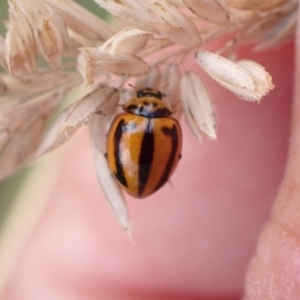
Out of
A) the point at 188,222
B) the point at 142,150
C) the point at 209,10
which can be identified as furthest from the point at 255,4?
the point at 188,222

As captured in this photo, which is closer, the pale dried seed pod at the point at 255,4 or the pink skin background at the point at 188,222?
the pale dried seed pod at the point at 255,4

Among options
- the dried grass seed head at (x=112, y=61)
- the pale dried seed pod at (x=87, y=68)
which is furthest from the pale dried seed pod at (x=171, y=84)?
the pale dried seed pod at (x=87, y=68)

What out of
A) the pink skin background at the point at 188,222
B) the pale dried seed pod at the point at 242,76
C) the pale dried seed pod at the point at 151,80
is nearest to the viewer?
the pale dried seed pod at the point at 242,76

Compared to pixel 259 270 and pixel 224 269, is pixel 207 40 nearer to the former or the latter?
pixel 259 270

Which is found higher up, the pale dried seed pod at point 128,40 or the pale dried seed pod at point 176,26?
the pale dried seed pod at point 176,26

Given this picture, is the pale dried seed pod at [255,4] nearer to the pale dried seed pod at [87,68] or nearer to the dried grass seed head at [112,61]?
the dried grass seed head at [112,61]

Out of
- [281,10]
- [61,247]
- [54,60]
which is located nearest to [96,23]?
[54,60]
